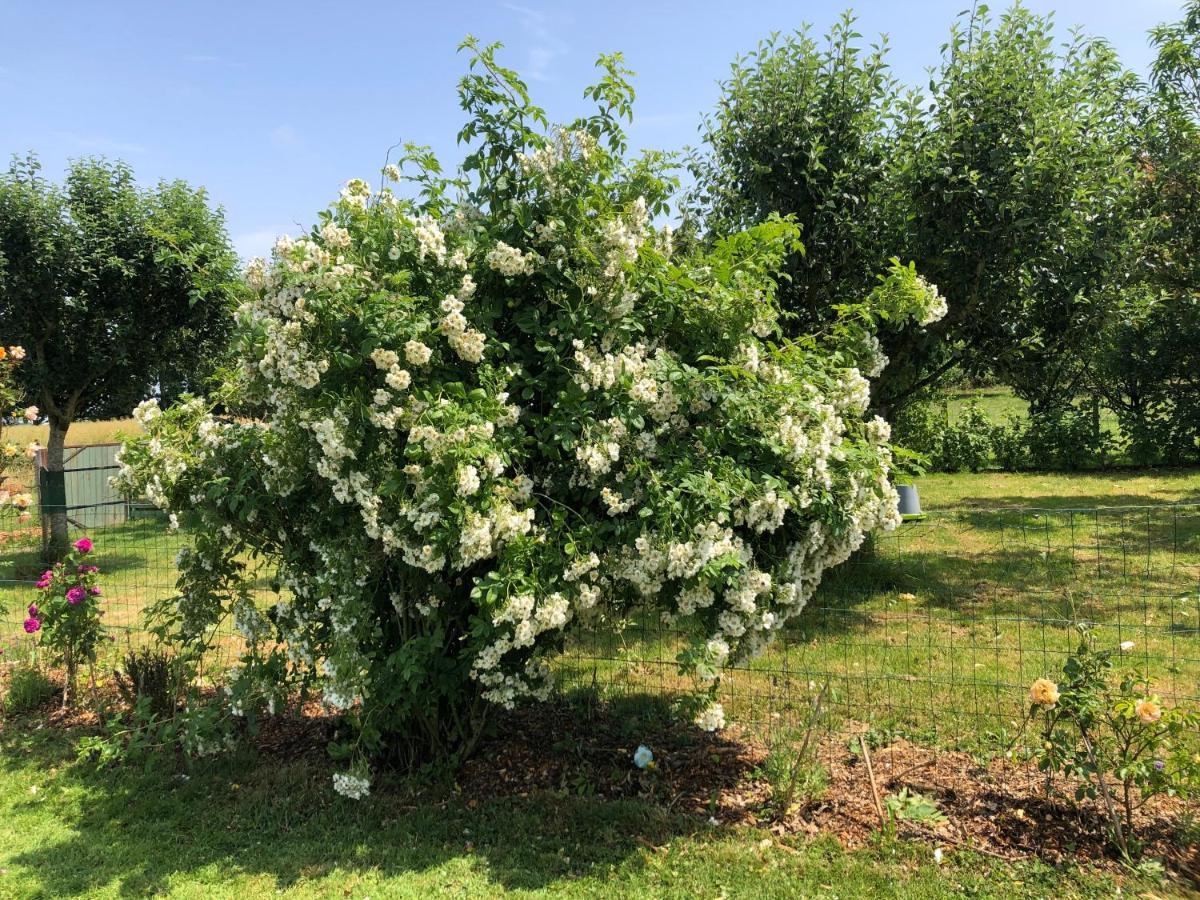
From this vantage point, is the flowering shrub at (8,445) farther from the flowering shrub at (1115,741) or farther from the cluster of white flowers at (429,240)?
the flowering shrub at (1115,741)

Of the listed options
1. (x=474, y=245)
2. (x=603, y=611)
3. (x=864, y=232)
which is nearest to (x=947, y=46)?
(x=864, y=232)

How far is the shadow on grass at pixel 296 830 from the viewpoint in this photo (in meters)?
3.29

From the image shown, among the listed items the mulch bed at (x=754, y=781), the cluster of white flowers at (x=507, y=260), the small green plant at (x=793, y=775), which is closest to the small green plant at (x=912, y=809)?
the mulch bed at (x=754, y=781)

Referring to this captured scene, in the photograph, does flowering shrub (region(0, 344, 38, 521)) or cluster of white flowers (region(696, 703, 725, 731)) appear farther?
flowering shrub (region(0, 344, 38, 521))

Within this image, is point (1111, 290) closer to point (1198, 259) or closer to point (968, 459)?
point (1198, 259)

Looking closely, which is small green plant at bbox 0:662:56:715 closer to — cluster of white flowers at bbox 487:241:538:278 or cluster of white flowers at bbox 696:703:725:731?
cluster of white flowers at bbox 487:241:538:278

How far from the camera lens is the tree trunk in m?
9.17

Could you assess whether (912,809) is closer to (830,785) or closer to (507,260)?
(830,785)

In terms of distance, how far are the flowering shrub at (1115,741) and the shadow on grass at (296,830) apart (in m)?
1.57

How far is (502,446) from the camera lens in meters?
3.25

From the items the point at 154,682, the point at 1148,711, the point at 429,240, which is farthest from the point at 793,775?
the point at 154,682

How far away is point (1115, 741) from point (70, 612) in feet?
19.1

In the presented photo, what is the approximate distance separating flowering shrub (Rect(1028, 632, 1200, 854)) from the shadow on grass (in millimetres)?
1575

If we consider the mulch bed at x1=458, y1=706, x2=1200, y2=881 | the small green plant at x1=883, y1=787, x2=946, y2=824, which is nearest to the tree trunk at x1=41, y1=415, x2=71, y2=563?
Result: the mulch bed at x1=458, y1=706, x2=1200, y2=881
